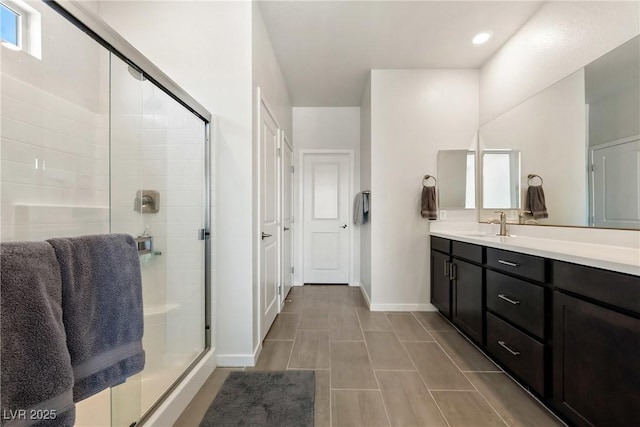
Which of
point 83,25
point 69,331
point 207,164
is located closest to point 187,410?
point 69,331

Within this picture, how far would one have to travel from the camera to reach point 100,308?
0.93m

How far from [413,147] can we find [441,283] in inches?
59.1

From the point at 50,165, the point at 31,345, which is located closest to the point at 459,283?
the point at 31,345

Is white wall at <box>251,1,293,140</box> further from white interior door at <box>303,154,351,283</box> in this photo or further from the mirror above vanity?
the mirror above vanity

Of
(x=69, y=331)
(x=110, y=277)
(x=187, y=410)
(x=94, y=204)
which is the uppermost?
(x=94, y=204)

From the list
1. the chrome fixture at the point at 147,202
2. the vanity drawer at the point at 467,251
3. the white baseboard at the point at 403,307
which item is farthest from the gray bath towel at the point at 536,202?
the chrome fixture at the point at 147,202

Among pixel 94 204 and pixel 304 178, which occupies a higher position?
pixel 304 178

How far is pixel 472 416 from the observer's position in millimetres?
1461

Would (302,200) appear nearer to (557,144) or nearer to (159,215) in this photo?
(159,215)

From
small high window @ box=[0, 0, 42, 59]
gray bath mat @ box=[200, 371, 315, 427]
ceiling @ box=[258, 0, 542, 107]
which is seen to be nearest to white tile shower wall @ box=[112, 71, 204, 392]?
gray bath mat @ box=[200, 371, 315, 427]

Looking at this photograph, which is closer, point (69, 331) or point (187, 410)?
point (69, 331)

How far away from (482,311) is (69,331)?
2318 millimetres

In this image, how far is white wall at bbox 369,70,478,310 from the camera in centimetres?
314

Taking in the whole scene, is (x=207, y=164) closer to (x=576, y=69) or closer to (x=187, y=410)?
(x=187, y=410)
